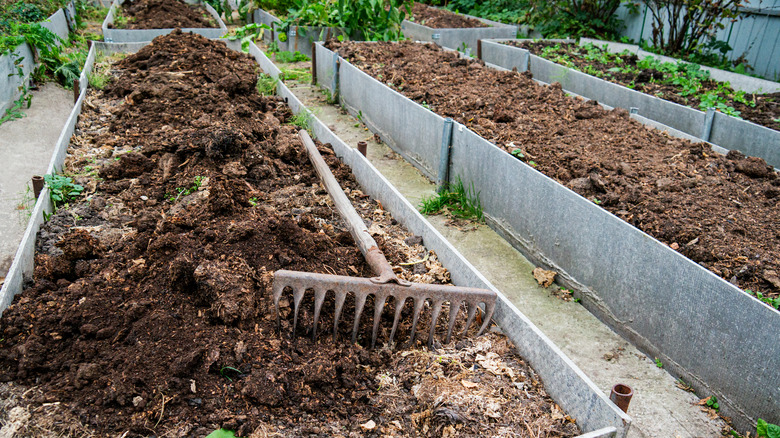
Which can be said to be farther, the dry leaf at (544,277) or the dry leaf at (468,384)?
the dry leaf at (544,277)

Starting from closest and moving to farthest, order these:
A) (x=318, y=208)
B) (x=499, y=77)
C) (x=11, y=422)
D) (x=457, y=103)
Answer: (x=11, y=422), (x=318, y=208), (x=457, y=103), (x=499, y=77)

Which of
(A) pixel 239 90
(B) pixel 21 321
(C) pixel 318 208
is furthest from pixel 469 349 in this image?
(A) pixel 239 90

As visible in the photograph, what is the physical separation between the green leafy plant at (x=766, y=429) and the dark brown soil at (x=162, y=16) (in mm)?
12978

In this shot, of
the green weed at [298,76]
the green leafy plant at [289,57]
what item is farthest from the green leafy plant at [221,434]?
the green leafy plant at [289,57]

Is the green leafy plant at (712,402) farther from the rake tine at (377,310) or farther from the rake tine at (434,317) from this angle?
the rake tine at (377,310)

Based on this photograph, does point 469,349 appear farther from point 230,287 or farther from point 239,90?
point 239,90

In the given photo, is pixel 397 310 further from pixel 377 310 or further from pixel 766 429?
pixel 766 429

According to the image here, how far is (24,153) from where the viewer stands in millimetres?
7000

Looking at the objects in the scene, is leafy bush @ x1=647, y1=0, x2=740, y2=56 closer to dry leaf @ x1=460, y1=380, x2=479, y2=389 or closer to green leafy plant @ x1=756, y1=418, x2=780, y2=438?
green leafy plant @ x1=756, y1=418, x2=780, y2=438

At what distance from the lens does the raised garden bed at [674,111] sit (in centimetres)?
643

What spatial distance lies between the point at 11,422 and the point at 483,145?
14.5 ft

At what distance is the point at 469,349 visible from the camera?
345cm

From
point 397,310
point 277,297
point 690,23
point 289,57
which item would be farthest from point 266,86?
point 690,23

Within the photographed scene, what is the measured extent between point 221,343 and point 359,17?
10.2 m
